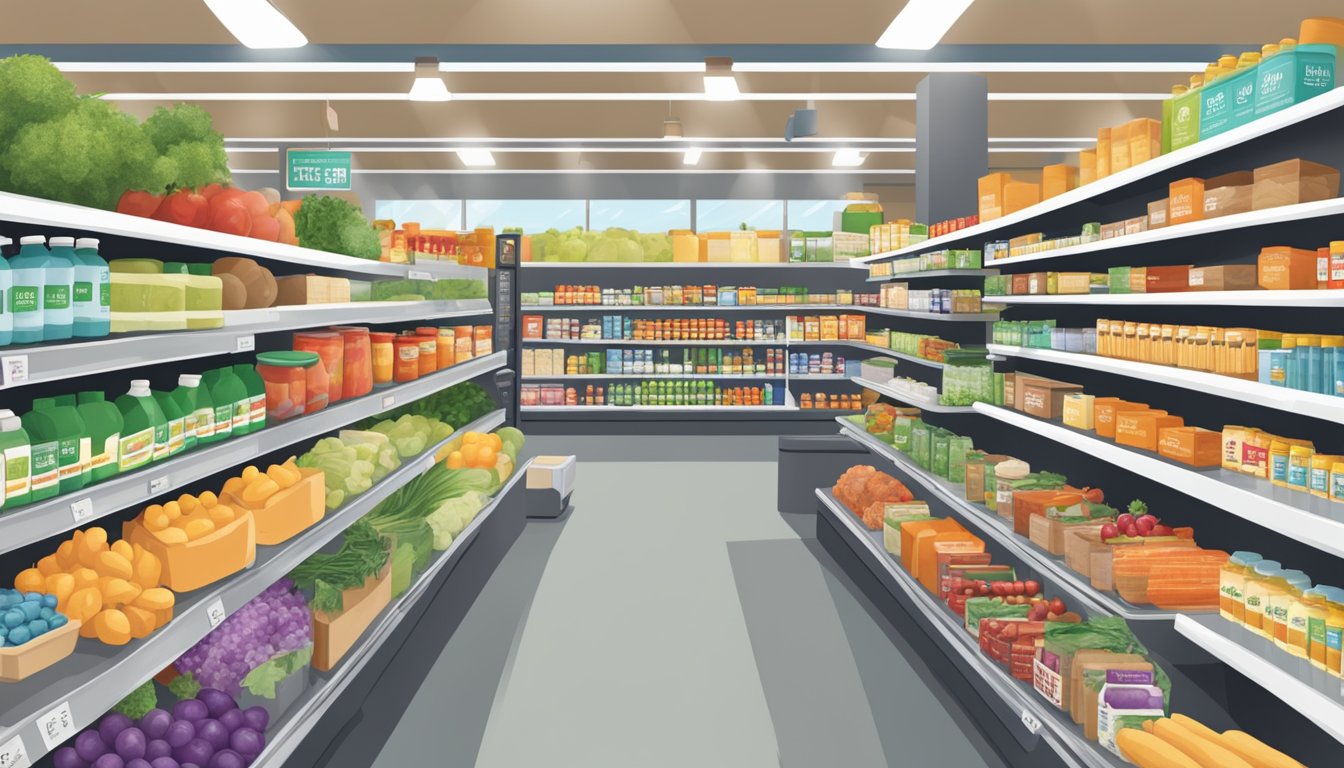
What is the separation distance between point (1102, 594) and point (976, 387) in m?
2.11

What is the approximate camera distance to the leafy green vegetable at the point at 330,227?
14.4 ft

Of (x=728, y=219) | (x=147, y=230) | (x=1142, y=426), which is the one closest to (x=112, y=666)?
(x=147, y=230)

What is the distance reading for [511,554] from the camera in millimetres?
6199

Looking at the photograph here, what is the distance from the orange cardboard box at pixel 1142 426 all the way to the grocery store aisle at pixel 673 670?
1301 mm

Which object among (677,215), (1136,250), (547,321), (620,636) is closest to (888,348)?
(1136,250)

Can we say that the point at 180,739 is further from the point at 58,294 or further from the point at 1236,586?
the point at 1236,586

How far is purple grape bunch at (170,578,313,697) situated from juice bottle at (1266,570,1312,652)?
2.86 meters

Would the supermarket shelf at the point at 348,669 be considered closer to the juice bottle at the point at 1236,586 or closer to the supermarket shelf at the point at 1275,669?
the supermarket shelf at the point at 1275,669

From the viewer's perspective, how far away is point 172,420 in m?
2.58

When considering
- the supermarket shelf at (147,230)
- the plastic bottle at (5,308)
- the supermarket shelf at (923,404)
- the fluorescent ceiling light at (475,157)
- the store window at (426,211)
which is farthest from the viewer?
the store window at (426,211)

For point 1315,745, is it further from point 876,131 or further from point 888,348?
point 876,131

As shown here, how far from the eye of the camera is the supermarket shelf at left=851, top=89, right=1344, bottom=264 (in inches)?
100

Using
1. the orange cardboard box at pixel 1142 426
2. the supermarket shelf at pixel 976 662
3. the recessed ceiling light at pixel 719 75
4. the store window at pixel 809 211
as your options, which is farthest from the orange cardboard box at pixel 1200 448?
the store window at pixel 809 211

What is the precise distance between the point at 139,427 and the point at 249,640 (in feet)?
2.49
